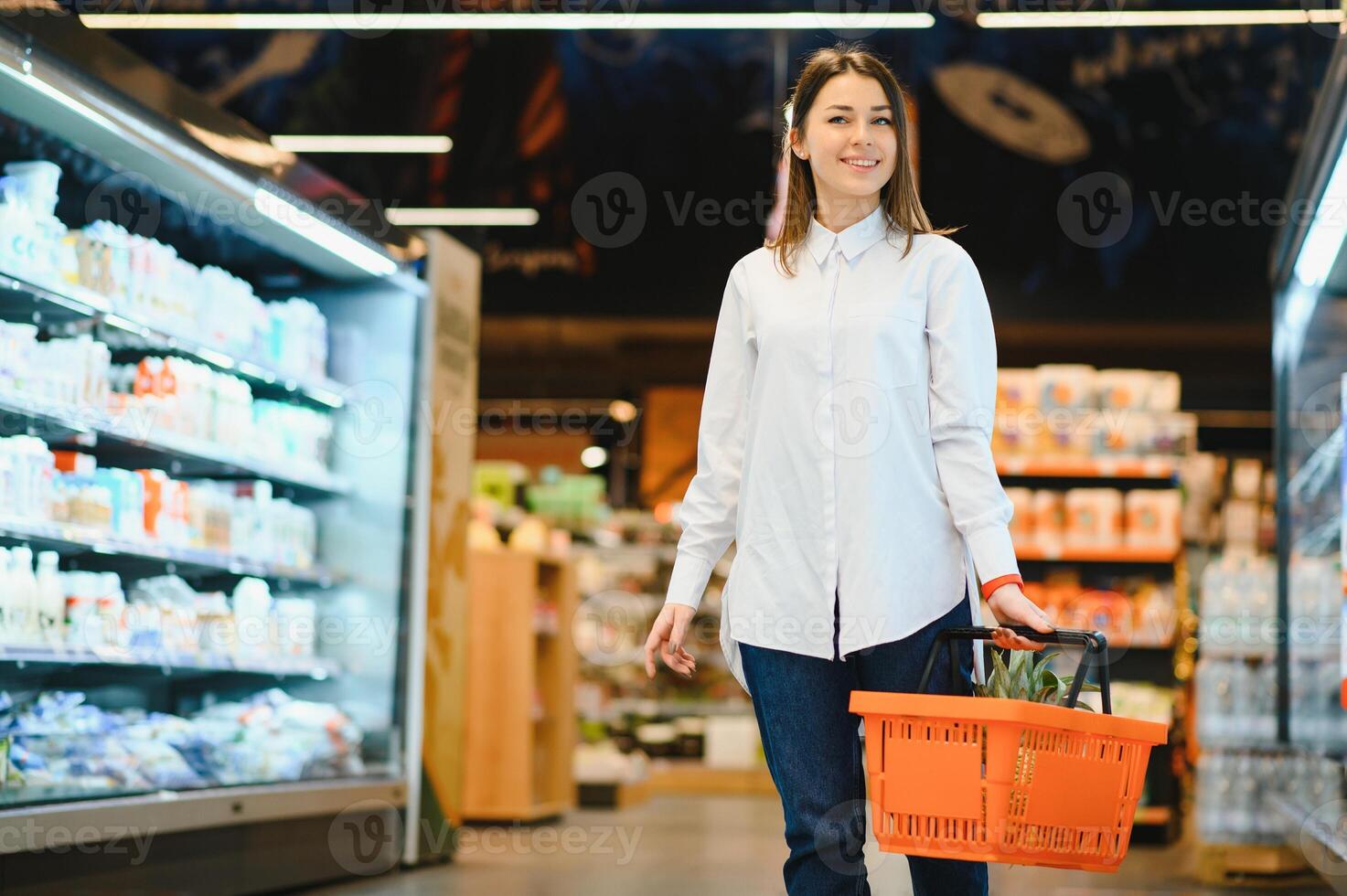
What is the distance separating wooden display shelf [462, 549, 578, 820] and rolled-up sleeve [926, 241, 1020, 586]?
5.67 meters

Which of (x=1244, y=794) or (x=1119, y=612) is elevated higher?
(x=1119, y=612)

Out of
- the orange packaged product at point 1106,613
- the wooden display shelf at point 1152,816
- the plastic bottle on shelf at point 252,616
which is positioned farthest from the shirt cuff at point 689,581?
the orange packaged product at point 1106,613

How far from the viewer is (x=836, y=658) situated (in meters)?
2.15

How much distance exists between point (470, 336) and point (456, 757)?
1.70m

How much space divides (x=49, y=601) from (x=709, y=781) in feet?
25.4

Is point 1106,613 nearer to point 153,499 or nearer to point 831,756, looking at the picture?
point 153,499

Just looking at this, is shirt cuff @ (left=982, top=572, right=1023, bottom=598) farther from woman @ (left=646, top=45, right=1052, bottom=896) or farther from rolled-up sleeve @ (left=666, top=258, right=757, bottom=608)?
rolled-up sleeve @ (left=666, top=258, right=757, bottom=608)

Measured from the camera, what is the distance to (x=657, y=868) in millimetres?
5906

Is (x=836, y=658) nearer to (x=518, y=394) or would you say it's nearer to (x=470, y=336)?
(x=470, y=336)

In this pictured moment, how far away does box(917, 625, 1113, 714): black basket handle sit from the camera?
Answer: 1.99 meters

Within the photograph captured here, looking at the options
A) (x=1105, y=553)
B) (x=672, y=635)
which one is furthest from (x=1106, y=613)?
(x=672, y=635)

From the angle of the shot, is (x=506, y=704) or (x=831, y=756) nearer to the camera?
(x=831, y=756)

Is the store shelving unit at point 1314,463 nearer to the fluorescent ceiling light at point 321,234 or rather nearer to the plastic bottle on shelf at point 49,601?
the fluorescent ceiling light at point 321,234

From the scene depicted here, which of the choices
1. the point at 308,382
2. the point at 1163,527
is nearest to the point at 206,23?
the point at 308,382
